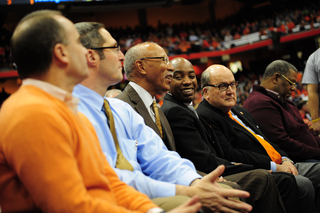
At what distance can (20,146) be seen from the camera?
2.61ft

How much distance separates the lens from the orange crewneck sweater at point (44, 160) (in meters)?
0.80

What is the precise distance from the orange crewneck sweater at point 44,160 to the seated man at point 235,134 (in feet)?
5.27

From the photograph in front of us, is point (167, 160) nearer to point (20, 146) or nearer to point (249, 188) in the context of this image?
point (249, 188)

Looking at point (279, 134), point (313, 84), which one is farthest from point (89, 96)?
point (313, 84)

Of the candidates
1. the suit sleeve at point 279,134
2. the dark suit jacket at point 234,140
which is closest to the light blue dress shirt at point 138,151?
the dark suit jacket at point 234,140

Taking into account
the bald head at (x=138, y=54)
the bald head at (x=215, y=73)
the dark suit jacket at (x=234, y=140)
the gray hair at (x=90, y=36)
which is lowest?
the dark suit jacket at (x=234, y=140)

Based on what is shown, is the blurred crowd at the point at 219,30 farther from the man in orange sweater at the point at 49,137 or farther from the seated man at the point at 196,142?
the man in orange sweater at the point at 49,137

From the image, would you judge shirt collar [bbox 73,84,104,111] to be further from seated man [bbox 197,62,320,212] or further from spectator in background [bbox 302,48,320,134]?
spectator in background [bbox 302,48,320,134]

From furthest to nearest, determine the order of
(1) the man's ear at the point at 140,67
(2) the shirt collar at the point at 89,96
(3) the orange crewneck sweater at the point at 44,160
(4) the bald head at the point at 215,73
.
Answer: (4) the bald head at the point at 215,73, (1) the man's ear at the point at 140,67, (2) the shirt collar at the point at 89,96, (3) the orange crewneck sweater at the point at 44,160

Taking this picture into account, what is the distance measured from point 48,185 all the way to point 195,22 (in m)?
19.1

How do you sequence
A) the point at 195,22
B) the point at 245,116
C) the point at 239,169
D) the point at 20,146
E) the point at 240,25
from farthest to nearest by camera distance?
the point at 195,22 < the point at 240,25 < the point at 245,116 < the point at 239,169 < the point at 20,146

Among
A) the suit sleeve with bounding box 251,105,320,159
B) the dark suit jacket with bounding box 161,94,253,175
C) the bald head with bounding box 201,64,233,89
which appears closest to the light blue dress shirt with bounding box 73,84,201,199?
the dark suit jacket with bounding box 161,94,253,175

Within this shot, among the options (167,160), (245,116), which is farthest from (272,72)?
(167,160)

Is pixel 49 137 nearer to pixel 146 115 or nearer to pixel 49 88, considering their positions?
pixel 49 88
